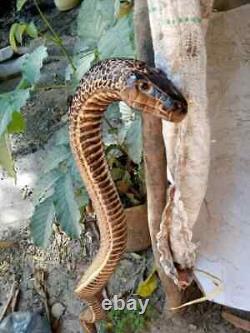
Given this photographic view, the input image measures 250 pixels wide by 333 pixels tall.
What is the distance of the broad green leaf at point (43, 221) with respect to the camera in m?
1.38

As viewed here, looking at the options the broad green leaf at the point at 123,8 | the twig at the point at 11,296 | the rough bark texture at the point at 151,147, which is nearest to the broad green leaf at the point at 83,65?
the broad green leaf at the point at 123,8

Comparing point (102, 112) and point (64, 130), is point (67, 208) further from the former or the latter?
point (102, 112)

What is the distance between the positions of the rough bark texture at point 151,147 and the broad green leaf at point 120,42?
148 mm

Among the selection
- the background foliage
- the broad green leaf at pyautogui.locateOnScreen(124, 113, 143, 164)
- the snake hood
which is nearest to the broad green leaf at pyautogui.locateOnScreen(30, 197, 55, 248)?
the background foliage

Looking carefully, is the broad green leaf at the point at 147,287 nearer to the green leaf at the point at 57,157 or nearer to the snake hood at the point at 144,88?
the green leaf at the point at 57,157

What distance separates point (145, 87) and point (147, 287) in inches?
36.6

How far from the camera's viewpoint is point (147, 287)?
1635mm

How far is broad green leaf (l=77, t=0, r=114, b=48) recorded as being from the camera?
1.25m

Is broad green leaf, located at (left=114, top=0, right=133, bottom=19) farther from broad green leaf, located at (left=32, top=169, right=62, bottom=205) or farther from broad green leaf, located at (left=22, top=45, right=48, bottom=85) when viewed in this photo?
broad green leaf, located at (left=32, top=169, right=62, bottom=205)

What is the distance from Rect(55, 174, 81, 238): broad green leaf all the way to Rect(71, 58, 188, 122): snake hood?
480 millimetres

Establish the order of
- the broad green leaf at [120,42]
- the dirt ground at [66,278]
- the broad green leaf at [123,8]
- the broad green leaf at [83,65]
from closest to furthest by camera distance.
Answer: the broad green leaf at [120,42]
the broad green leaf at [123,8]
the broad green leaf at [83,65]
the dirt ground at [66,278]

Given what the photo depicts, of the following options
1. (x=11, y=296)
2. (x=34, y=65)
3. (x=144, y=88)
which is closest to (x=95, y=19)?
(x=34, y=65)

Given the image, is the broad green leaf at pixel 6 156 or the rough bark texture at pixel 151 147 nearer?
the rough bark texture at pixel 151 147

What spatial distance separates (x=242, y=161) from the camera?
4.37 ft
